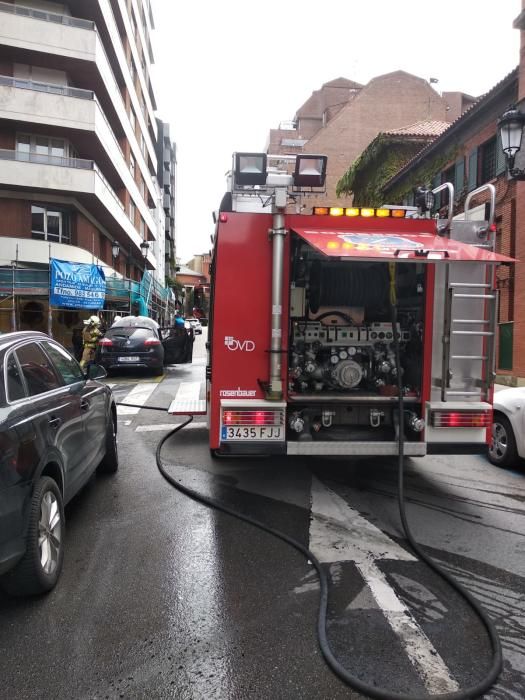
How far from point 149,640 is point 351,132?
44.8m

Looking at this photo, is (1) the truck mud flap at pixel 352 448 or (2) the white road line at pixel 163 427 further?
(2) the white road line at pixel 163 427

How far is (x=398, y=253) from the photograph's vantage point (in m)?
4.03

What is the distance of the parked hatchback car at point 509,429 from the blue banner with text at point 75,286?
1358 cm

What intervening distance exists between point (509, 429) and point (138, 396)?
298 inches

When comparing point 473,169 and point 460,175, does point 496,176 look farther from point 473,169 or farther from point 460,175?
point 460,175

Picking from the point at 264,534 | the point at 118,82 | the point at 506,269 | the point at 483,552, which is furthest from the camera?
the point at 118,82

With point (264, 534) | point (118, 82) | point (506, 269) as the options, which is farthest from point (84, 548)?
point (118, 82)

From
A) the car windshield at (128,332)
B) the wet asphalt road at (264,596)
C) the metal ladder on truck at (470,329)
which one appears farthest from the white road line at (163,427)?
the car windshield at (128,332)

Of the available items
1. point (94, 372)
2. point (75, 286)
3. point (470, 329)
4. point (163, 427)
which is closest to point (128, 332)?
point (75, 286)

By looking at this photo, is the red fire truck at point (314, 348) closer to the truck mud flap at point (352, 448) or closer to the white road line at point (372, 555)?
the truck mud flap at point (352, 448)

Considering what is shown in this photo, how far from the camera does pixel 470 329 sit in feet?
15.9

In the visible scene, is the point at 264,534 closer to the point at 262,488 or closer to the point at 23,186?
the point at 262,488

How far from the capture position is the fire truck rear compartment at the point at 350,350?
4.94 meters

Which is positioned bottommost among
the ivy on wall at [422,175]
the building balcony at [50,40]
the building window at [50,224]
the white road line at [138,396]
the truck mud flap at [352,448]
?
the white road line at [138,396]
